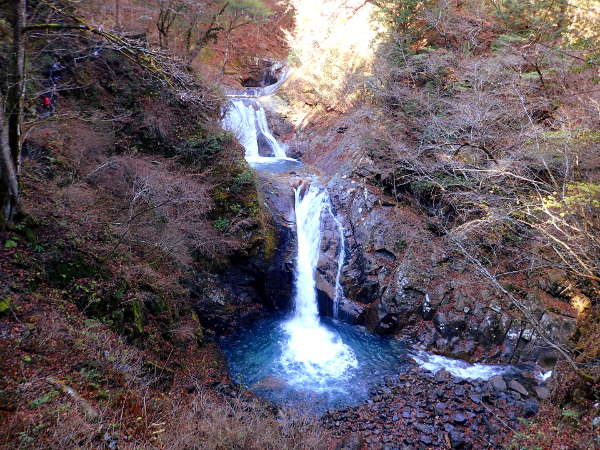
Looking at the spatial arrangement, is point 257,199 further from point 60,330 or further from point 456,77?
point 456,77

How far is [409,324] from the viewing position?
10211 mm

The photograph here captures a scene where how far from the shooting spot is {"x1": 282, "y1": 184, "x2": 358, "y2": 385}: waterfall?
879 cm

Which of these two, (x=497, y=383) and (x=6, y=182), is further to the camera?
(x=497, y=383)

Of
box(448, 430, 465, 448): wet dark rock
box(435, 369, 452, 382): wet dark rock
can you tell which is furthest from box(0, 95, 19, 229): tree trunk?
box(435, 369, 452, 382): wet dark rock

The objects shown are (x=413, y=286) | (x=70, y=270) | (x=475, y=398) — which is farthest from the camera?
(x=413, y=286)

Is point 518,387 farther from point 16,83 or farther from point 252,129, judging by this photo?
point 252,129

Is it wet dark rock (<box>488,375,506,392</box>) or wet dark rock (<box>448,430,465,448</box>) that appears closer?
wet dark rock (<box>448,430,465,448</box>)

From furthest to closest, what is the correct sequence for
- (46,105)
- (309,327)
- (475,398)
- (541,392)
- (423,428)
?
(309,327) < (46,105) < (541,392) < (475,398) < (423,428)

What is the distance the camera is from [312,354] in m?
9.41

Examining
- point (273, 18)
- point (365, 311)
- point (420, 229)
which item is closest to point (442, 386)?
point (365, 311)

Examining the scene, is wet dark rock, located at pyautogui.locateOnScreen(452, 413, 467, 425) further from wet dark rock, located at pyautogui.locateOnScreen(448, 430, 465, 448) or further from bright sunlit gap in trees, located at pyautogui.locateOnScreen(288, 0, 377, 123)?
bright sunlit gap in trees, located at pyautogui.locateOnScreen(288, 0, 377, 123)

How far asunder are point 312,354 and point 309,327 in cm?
138

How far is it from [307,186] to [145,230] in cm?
704

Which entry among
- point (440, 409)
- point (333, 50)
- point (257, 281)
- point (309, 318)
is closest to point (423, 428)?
point (440, 409)
